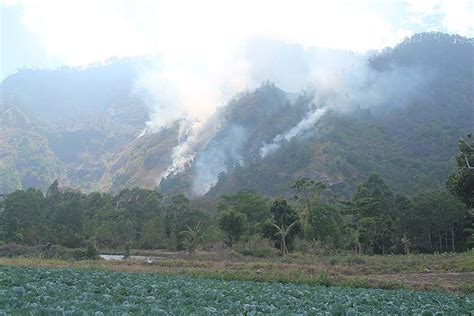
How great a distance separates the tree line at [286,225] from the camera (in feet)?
223

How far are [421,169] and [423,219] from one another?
2637 inches

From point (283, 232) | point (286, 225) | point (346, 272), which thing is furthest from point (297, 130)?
point (346, 272)

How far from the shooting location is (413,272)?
127 ft

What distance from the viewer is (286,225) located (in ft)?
226

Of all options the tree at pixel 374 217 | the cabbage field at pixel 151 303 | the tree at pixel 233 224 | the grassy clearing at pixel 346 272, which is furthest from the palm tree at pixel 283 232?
the cabbage field at pixel 151 303

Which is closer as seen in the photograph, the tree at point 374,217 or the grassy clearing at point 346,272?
the grassy clearing at point 346,272

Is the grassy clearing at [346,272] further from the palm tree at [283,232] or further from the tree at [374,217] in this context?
the tree at [374,217]

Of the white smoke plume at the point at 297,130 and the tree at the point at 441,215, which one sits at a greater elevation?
the white smoke plume at the point at 297,130

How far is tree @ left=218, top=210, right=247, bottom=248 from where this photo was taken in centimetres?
7056

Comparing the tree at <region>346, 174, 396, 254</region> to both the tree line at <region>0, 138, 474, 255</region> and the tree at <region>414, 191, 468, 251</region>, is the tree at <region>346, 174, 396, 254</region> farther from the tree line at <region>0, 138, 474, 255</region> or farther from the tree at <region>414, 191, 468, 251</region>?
the tree at <region>414, 191, 468, 251</region>


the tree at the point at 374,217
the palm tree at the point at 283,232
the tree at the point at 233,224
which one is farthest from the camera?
the tree at the point at 233,224

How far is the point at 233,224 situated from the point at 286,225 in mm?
8580

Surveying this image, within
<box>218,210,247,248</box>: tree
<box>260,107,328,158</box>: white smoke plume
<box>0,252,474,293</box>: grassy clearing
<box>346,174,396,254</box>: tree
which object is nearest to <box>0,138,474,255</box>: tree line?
<box>218,210,247,248</box>: tree

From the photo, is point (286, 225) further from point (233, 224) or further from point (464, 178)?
point (464, 178)
